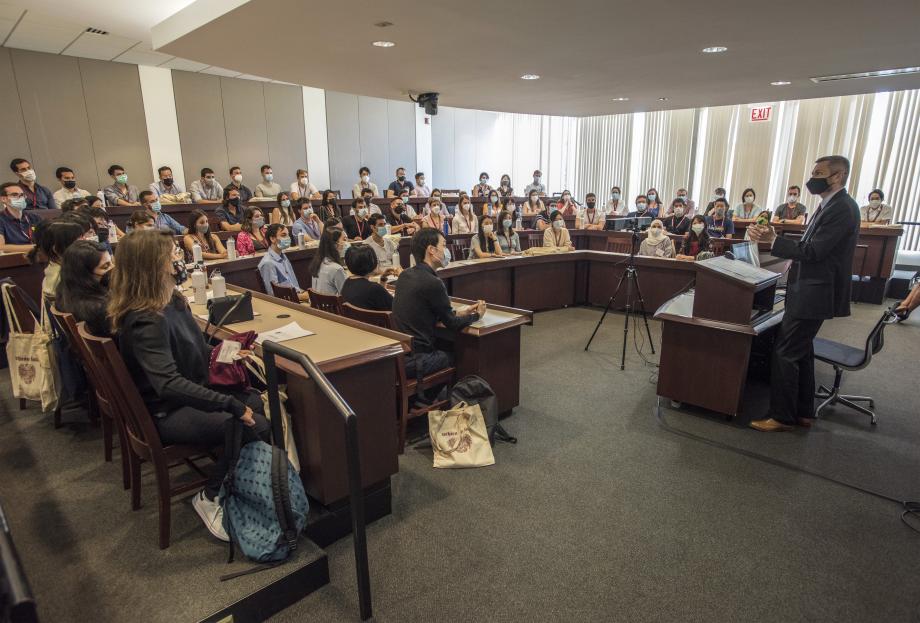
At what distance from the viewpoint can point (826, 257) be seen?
308cm

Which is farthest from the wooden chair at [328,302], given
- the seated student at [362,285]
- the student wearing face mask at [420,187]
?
the student wearing face mask at [420,187]

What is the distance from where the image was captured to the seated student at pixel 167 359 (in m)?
1.94

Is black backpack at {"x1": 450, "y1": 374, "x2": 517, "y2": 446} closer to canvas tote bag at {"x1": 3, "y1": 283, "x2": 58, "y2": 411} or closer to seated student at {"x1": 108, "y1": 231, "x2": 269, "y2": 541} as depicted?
seated student at {"x1": 108, "y1": 231, "x2": 269, "y2": 541}

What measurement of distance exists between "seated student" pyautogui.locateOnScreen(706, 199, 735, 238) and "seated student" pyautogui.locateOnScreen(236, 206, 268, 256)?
612 cm

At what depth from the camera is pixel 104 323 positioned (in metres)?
2.22

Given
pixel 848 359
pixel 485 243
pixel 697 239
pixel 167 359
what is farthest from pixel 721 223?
pixel 167 359

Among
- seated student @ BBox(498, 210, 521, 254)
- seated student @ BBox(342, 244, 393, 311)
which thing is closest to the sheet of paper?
seated student @ BBox(342, 244, 393, 311)

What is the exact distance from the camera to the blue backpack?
6.33 ft

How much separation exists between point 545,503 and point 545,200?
934 centimetres

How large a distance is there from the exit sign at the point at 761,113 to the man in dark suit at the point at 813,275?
7.80 meters

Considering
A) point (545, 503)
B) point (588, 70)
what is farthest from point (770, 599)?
point (588, 70)

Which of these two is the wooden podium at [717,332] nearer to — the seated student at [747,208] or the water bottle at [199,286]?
the water bottle at [199,286]

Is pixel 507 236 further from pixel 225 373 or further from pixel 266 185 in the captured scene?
pixel 266 185

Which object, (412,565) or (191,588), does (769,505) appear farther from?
(191,588)
